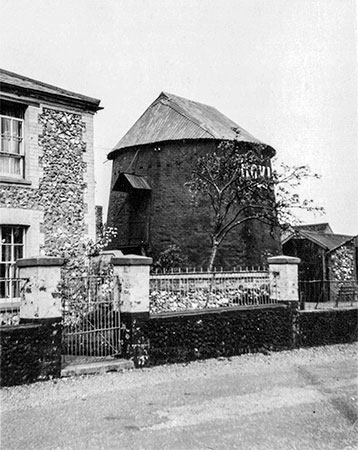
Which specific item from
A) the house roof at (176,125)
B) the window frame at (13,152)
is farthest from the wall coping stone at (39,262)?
the house roof at (176,125)

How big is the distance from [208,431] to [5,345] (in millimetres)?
3850

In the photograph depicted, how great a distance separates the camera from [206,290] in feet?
41.9

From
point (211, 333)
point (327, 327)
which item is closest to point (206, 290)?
point (211, 333)

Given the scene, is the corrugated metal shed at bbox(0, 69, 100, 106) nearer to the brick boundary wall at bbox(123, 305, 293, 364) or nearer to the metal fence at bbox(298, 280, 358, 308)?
the brick boundary wall at bbox(123, 305, 293, 364)

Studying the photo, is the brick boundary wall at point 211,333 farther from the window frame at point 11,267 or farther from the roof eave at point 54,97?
the roof eave at point 54,97

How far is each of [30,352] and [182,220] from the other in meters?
16.5

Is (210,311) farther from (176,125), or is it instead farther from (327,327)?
(176,125)

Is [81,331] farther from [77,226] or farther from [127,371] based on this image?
[77,226]

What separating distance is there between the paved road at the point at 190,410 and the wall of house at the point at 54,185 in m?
5.43

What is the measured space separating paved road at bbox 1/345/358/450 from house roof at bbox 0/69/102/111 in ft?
25.7

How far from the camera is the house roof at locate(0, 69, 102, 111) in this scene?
44.2ft

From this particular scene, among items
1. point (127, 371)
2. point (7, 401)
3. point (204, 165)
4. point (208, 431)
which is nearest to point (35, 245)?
point (127, 371)

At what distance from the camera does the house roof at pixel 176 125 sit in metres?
25.9

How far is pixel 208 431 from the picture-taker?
629 centimetres
